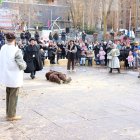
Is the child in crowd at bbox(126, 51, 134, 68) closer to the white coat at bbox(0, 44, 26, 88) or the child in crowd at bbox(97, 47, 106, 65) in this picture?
the child in crowd at bbox(97, 47, 106, 65)

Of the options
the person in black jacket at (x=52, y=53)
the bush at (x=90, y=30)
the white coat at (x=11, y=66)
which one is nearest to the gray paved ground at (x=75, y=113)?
the white coat at (x=11, y=66)

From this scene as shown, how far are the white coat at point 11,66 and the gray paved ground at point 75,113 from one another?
0.76 m

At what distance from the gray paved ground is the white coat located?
30.1 inches

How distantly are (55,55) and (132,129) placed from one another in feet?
60.5

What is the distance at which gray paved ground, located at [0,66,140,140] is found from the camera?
695 cm

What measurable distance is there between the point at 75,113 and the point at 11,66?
178 cm

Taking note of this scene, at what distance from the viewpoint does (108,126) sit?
749 centimetres

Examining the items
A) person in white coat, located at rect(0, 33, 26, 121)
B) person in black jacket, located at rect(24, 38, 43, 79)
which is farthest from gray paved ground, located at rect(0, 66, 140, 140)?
person in black jacket, located at rect(24, 38, 43, 79)

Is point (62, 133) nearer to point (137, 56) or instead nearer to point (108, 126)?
point (108, 126)

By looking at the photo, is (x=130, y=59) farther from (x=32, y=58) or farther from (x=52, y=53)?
(x=32, y=58)

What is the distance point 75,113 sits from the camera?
28.3 feet

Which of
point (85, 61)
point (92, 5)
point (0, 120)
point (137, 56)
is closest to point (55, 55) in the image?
point (85, 61)

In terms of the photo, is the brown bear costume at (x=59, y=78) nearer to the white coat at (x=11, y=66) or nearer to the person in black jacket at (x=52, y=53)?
the white coat at (x=11, y=66)

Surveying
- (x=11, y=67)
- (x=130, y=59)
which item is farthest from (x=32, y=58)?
(x=130, y=59)
